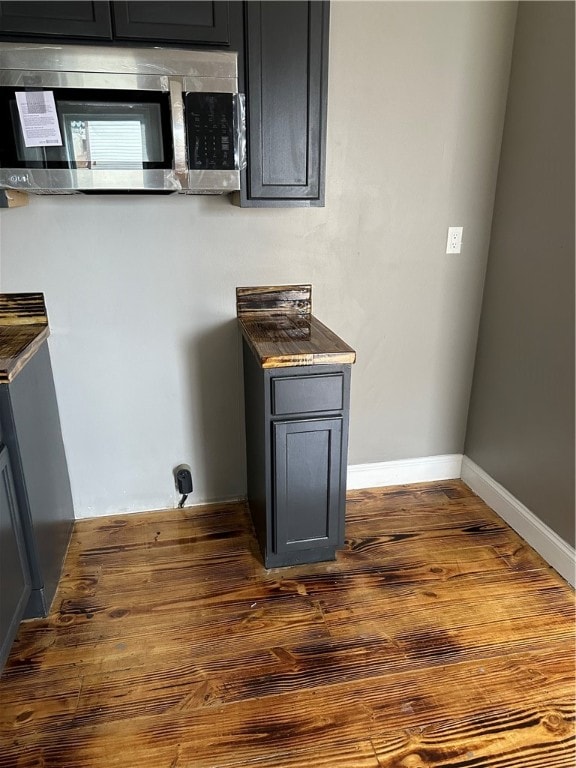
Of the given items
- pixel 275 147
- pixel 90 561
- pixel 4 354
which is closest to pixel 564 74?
pixel 275 147

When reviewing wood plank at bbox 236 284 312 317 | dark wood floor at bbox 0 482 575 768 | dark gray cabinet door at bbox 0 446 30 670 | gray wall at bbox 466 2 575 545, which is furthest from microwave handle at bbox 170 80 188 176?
dark wood floor at bbox 0 482 575 768

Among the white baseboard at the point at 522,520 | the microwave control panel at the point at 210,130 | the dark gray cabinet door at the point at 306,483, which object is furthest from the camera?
the white baseboard at the point at 522,520

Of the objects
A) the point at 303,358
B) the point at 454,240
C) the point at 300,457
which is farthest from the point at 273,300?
the point at 454,240

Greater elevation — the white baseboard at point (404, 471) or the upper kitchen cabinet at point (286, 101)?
the upper kitchen cabinet at point (286, 101)

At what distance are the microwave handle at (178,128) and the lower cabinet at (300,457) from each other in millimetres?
705

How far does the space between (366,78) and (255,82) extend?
55cm

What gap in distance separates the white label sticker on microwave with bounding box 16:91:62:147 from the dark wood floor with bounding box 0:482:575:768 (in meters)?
1.55

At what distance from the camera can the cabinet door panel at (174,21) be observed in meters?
1.65

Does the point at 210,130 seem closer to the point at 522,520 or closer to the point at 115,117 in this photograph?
the point at 115,117

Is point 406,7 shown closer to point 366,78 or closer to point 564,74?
point 366,78

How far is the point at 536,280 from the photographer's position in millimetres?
2150

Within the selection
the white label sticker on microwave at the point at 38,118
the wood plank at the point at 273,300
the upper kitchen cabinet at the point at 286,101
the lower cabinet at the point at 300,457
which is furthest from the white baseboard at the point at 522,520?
the white label sticker on microwave at the point at 38,118

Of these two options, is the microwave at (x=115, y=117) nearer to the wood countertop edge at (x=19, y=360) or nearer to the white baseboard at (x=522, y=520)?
the wood countertop edge at (x=19, y=360)

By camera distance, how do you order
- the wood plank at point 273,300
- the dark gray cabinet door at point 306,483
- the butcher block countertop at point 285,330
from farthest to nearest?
the wood plank at point 273,300 → the dark gray cabinet door at point 306,483 → the butcher block countertop at point 285,330
